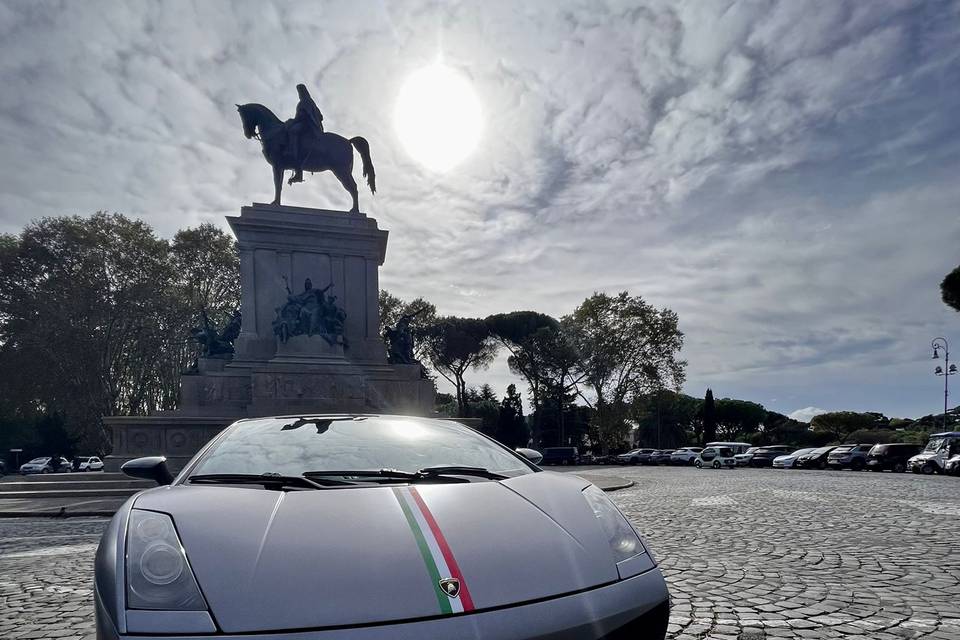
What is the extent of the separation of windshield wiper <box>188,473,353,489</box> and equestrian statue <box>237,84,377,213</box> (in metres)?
22.6

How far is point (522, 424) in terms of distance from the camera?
46969 millimetres

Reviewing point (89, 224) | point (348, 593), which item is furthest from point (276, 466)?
point (89, 224)

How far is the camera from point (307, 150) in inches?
931

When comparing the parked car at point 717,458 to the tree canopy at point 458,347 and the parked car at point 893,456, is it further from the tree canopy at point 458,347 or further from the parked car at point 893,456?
the tree canopy at point 458,347

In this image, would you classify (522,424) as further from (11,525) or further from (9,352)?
(11,525)

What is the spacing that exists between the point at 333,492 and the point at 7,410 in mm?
47639

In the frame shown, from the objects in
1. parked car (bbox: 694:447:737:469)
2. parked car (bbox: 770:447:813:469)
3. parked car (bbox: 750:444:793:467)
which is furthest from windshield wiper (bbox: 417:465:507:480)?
parked car (bbox: 750:444:793:467)

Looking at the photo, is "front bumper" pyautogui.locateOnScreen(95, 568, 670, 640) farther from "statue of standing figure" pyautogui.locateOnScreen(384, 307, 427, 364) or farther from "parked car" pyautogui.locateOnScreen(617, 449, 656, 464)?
"parked car" pyautogui.locateOnScreen(617, 449, 656, 464)

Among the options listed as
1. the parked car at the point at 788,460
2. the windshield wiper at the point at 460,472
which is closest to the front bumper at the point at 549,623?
the windshield wiper at the point at 460,472

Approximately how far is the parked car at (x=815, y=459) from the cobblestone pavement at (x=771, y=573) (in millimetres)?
23416

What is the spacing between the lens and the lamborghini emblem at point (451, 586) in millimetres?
1592

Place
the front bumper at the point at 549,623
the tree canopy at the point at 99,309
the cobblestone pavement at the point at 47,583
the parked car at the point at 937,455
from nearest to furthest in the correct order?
1. the front bumper at the point at 549,623
2. the cobblestone pavement at the point at 47,583
3. the parked car at the point at 937,455
4. the tree canopy at the point at 99,309

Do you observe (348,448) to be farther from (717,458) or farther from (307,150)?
(717,458)

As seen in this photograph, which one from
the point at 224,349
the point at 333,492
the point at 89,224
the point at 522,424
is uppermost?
the point at 89,224
